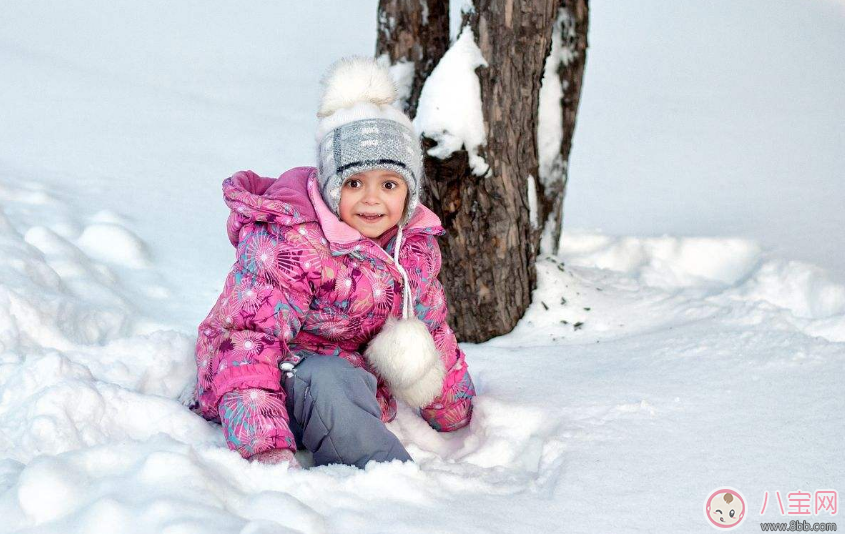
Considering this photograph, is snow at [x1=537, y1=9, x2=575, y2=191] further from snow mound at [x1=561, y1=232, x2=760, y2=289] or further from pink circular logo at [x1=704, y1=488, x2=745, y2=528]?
pink circular logo at [x1=704, y1=488, x2=745, y2=528]

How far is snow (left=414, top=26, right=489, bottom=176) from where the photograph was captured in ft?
8.86

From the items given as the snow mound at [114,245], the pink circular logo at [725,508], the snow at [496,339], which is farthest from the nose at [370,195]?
the snow mound at [114,245]

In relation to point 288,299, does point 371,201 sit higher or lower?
higher

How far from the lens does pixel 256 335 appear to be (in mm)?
1879

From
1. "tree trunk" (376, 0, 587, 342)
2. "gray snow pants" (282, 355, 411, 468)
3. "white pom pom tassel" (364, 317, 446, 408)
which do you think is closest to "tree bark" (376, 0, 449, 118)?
"tree trunk" (376, 0, 587, 342)

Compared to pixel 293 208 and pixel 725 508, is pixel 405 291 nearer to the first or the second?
pixel 293 208

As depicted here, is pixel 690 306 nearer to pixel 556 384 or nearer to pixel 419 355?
pixel 556 384

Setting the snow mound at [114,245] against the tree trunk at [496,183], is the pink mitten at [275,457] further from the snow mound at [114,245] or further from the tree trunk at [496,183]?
the snow mound at [114,245]

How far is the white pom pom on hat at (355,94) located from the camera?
205cm

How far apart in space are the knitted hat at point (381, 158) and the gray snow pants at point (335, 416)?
14 cm

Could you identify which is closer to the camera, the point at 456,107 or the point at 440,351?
the point at 440,351

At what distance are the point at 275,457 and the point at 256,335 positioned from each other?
0.29 meters

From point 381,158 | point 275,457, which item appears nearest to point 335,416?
point 275,457

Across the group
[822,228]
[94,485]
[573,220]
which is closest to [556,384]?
[94,485]
